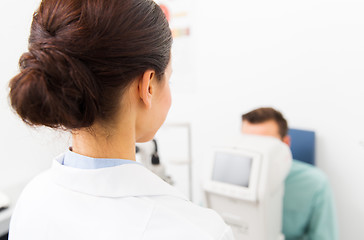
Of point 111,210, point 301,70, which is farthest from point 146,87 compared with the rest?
point 301,70

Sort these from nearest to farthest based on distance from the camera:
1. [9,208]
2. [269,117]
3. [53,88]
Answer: [53,88], [9,208], [269,117]

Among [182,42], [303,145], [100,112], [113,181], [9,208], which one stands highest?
[182,42]

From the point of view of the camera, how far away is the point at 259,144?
3.64 feet

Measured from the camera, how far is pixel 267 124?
1.57 metres

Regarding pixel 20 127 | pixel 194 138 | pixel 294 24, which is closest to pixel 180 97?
pixel 194 138

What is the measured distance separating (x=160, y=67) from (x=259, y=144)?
689 millimetres

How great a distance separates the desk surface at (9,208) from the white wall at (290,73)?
65 millimetres

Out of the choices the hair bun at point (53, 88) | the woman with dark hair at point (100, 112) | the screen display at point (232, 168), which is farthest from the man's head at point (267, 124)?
the hair bun at point (53, 88)

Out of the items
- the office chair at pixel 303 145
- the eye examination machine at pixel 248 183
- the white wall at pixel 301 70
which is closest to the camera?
the eye examination machine at pixel 248 183

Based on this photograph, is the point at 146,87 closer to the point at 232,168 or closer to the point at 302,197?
the point at 232,168

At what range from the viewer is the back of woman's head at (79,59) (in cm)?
45

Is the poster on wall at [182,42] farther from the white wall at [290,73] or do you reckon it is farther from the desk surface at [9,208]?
the desk surface at [9,208]

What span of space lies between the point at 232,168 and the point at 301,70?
0.91 metres

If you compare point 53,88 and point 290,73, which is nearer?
point 53,88
